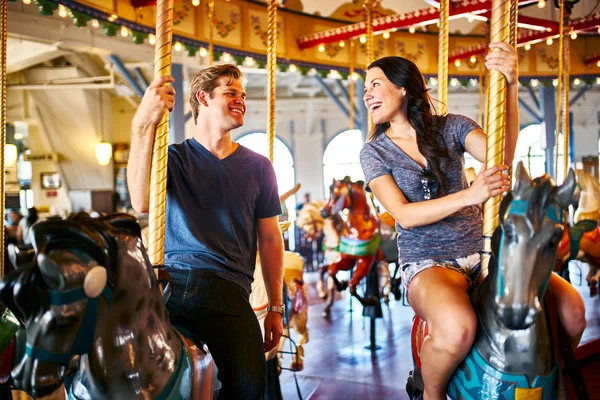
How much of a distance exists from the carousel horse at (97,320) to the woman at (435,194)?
2.17 ft

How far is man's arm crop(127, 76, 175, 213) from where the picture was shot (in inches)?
61.0

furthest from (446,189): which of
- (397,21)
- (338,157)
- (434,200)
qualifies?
(338,157)

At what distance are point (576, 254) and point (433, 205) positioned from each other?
4861 mm

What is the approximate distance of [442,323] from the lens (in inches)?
60.9

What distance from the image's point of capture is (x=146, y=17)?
4.73 meters

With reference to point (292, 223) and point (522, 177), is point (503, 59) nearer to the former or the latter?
point (522, 177)

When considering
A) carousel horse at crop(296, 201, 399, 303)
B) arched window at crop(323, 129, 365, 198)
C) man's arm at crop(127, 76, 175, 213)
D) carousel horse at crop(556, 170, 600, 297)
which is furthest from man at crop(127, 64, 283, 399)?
arched window at crop(323, 129, 365, 198)

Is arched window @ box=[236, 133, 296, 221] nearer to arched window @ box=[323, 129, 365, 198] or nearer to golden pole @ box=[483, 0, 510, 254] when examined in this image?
arched window @ box=[323, 129, 365, 198]

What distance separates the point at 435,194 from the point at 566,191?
53cm

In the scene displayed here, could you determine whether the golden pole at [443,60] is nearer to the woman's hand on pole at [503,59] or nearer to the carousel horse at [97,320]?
the woman's hand on pole at [503,59]

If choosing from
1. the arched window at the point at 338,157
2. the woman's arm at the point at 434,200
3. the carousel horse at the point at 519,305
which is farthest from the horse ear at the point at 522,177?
the arched window at the point at 338,157

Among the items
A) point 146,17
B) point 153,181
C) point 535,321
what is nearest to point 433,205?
point 535,321

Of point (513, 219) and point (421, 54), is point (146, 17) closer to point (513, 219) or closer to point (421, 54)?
point (421, 54)

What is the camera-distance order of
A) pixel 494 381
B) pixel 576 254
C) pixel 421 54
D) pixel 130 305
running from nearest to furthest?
pixel 130 305 < pixel 494 381 < pixel 576 254 < pixel 421 54
